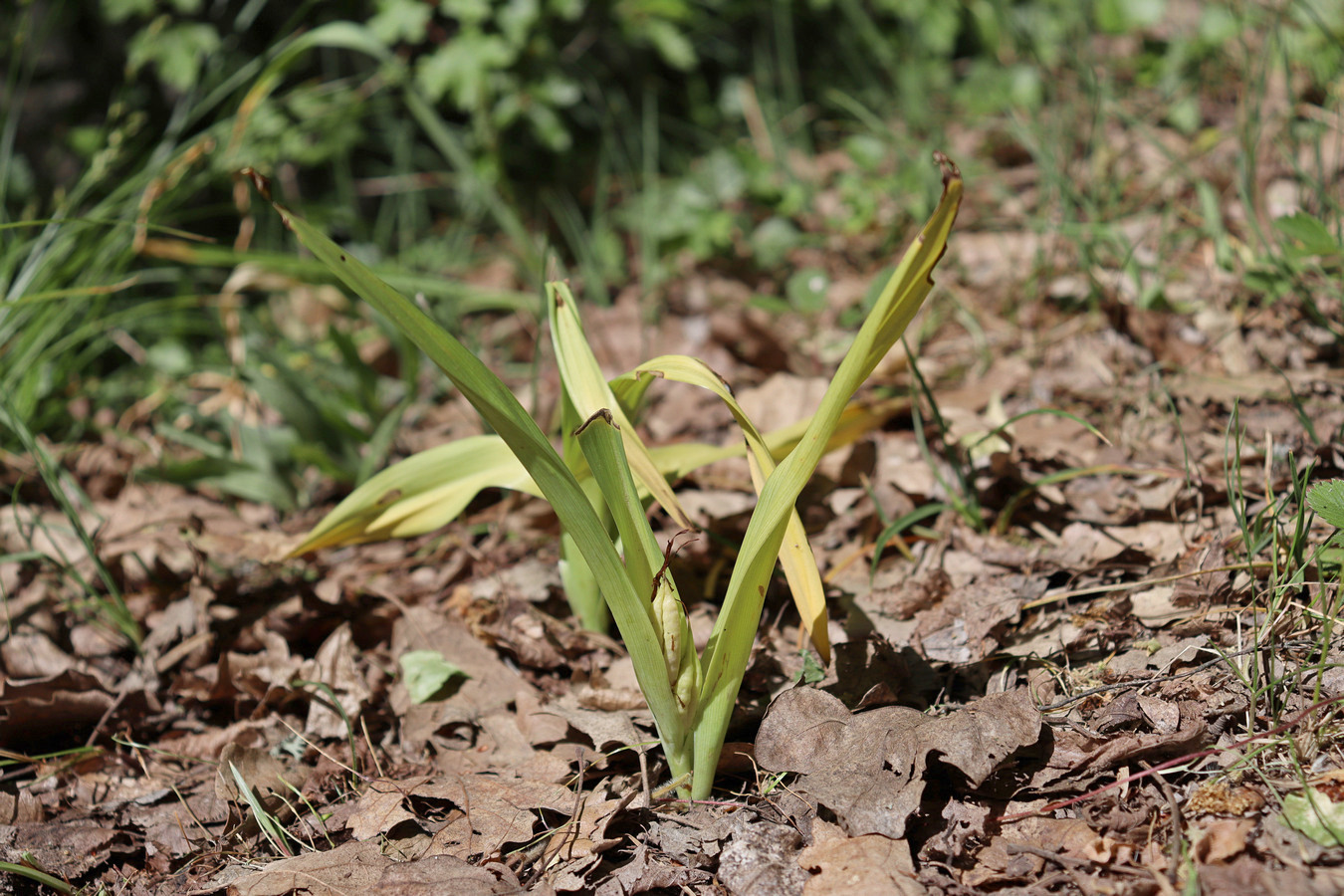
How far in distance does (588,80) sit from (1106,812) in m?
2.66

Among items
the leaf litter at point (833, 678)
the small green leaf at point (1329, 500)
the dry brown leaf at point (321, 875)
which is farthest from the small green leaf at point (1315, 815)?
the dry brown leaf at point (321, 875)

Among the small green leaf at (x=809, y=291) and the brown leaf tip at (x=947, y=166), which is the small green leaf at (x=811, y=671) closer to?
the brown leaf tip at (x=947, y=166)

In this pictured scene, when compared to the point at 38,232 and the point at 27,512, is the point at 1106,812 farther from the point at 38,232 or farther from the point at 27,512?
the point at 38,232

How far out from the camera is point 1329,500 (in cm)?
119

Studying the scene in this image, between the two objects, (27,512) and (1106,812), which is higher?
(27,512)

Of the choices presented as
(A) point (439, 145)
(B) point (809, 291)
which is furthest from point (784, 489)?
(A) point (439, 145)

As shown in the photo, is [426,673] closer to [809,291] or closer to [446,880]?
[446,880]

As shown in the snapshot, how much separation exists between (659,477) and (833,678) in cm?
41

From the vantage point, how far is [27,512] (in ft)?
6.89

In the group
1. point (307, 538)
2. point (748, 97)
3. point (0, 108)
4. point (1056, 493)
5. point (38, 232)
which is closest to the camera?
point (307, 538)

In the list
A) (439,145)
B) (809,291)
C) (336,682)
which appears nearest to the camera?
(336,682)

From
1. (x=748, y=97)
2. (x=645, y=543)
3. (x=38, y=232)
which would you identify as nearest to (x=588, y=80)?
Result: (x=748, y=97)

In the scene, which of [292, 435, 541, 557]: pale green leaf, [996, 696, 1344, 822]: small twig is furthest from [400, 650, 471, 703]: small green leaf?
[996, 696, 1344, 822]: small twig

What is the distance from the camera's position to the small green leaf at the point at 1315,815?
1.02 metres
